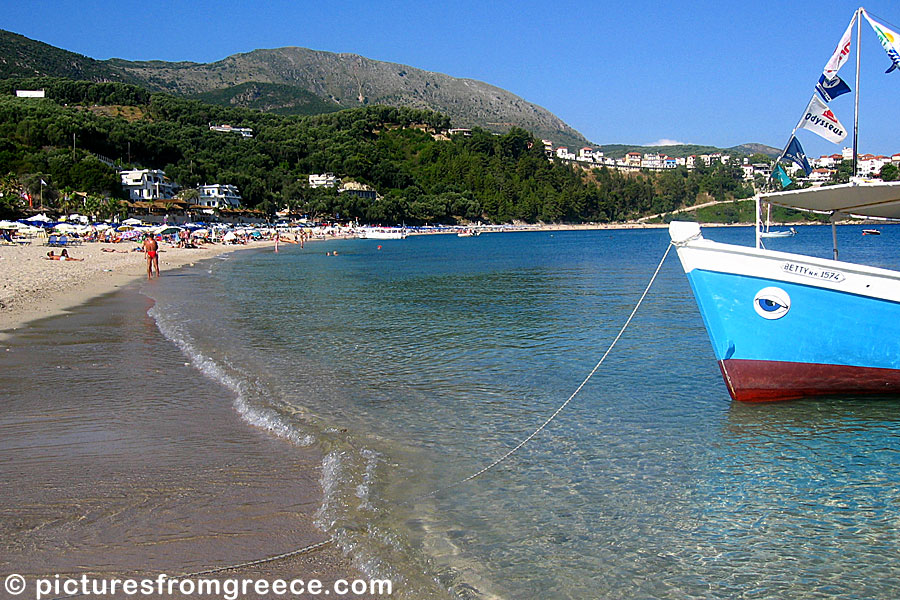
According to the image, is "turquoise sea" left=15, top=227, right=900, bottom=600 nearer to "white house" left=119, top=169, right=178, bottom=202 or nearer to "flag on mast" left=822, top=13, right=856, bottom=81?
"flag on mast" left=822, top=13, right=856, bottom=81

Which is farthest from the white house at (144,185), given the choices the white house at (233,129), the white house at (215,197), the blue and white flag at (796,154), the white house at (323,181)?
the blue and white flag at (796,154)

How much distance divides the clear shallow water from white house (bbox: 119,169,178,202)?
91.5 metres

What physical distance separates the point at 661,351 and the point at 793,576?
27.4 ft

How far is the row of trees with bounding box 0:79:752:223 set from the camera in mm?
100625

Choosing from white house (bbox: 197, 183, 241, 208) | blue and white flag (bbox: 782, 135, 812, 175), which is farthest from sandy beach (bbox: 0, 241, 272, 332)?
white house (bbox: 197, 183, 241, 208)

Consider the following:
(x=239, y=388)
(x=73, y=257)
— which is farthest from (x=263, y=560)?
(x=73, y=257)

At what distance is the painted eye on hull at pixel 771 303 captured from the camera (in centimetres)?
871

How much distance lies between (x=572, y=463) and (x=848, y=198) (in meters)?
5.29

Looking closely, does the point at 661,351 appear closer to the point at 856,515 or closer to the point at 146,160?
the point at 856,515

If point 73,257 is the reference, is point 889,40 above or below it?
above

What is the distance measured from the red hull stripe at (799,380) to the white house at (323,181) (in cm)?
12237

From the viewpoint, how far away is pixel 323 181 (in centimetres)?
13088

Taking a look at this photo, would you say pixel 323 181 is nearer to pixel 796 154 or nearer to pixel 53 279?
pixel 53 279

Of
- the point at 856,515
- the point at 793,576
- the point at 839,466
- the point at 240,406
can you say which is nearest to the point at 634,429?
the point at 839,466
